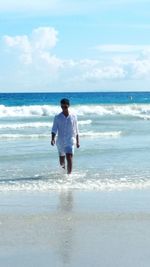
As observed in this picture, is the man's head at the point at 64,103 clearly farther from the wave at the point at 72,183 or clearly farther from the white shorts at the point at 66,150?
the wave at the point at 72,183

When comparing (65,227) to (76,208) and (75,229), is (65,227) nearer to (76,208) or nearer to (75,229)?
(75,229)

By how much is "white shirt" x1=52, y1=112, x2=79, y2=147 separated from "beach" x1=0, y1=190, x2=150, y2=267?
1998 millimetres

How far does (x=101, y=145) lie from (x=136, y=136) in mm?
3315

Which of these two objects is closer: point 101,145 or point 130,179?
point 130,179

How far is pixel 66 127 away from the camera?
11.2 m

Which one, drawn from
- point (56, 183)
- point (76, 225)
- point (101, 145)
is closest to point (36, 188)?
point (56, 183)

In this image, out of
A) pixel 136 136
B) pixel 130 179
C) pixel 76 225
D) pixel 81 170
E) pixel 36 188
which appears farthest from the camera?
pixel 136 136

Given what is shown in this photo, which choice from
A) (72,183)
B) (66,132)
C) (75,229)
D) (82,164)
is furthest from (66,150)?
(75,229)

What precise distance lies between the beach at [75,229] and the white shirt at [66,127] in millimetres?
1998

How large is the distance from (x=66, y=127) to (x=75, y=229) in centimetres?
451

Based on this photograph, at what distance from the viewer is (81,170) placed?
11.9 m

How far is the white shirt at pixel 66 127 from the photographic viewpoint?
36.6 ft

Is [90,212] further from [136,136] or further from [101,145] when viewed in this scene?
[136,136]

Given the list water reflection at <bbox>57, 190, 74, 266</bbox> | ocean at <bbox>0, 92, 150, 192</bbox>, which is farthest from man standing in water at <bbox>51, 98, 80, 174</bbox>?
water reflection at <bbox>57, 190, 74, 266</bbox>
